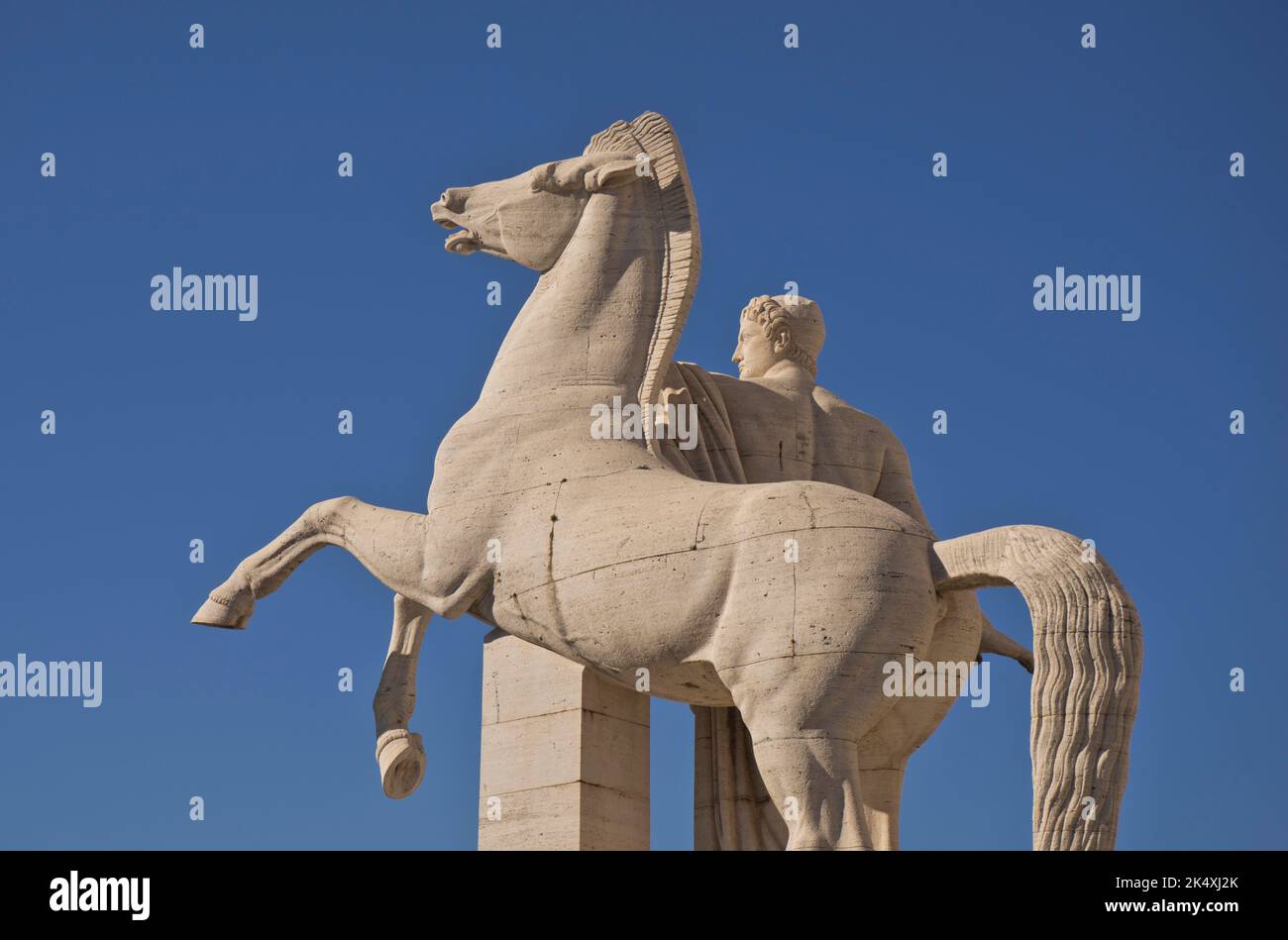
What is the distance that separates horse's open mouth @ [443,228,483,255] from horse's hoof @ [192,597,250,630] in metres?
2.83

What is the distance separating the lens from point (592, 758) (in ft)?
47.4

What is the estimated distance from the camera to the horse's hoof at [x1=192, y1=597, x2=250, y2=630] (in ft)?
49.2

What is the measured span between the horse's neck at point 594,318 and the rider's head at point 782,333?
4.29 feet

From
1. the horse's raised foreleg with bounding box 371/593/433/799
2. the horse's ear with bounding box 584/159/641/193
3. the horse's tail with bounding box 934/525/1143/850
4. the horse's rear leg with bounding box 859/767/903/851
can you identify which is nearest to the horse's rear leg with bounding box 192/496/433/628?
the horse's raised foreleg with bounding box 371/593/433/799

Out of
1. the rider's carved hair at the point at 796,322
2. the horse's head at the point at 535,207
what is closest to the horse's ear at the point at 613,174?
the horse's head at the point at 535,207

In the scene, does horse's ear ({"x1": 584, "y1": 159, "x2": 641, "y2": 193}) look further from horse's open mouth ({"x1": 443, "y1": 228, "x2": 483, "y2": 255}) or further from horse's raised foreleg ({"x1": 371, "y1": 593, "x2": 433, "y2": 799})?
horse's raised foreleg ({"x1": 371, "y1": 593, "x2": 433, "y2": 799})

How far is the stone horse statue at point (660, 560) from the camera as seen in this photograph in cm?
1292

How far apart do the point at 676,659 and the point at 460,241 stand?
363 centimetres

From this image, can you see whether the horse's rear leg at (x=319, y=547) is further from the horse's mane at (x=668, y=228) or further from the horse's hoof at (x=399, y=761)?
the horse's mane at (x=668, y=228)

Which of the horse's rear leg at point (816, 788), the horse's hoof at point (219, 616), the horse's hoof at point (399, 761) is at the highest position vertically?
the horse's hoof at point (219, 616)

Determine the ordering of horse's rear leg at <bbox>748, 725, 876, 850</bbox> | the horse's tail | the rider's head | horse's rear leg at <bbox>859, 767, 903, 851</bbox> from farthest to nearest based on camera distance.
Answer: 1. the rider's head
2. horse's rear leg at <bbox>859, 767, 903, 851</bbox>
3. horse's rear leg at <bbox>748, 725, 876, 850</bbox>
4. the horse's tail

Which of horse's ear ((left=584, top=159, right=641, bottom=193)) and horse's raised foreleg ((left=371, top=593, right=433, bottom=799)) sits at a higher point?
horse's ear ((left=584, top=159, right=641, bottom=193))

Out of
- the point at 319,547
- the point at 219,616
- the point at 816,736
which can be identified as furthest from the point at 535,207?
the point at 816,736
